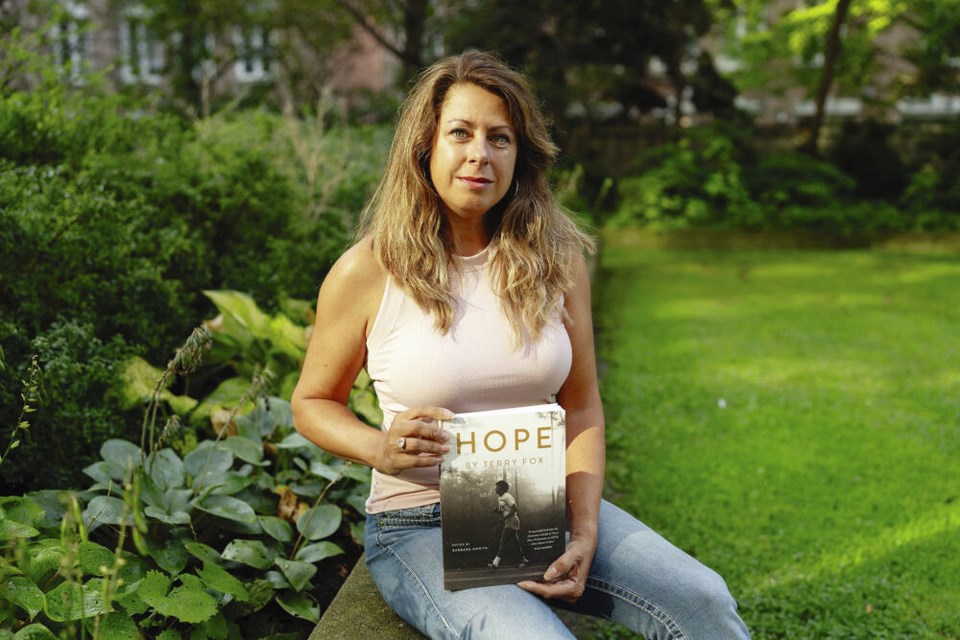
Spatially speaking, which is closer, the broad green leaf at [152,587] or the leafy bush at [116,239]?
the broad green leaf at [152,587]

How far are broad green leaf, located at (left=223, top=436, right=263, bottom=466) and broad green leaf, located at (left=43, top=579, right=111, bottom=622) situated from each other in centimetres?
83

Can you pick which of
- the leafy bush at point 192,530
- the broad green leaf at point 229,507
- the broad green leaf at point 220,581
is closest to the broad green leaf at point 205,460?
the leafy bush at point 192,530

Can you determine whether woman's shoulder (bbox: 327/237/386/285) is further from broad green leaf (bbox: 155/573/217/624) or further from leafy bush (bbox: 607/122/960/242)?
leafy bush (bbox: 607/122/960/242)

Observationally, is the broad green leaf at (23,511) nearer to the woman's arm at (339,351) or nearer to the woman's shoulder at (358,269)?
the woman's arm at (339,351)

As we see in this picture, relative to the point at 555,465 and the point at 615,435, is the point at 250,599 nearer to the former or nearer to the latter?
the point at 555,465

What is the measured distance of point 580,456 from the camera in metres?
2.22

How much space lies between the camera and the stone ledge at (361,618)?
207 centimetres

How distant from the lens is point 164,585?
6.46 feet

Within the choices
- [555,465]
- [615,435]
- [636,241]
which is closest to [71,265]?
[555,465]

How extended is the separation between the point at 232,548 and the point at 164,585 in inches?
13.8

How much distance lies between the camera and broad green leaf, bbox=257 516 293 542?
2.45 metres

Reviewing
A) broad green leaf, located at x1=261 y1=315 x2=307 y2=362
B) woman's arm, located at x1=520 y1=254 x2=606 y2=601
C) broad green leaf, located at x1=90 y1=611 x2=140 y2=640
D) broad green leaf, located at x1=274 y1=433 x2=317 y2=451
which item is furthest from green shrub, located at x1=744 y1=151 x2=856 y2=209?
broad green leaf, located at x1=90 y1=611 x2=140 y2=640

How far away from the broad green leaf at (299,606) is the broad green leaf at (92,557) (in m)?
0.51

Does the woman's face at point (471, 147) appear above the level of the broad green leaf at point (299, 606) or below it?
above
